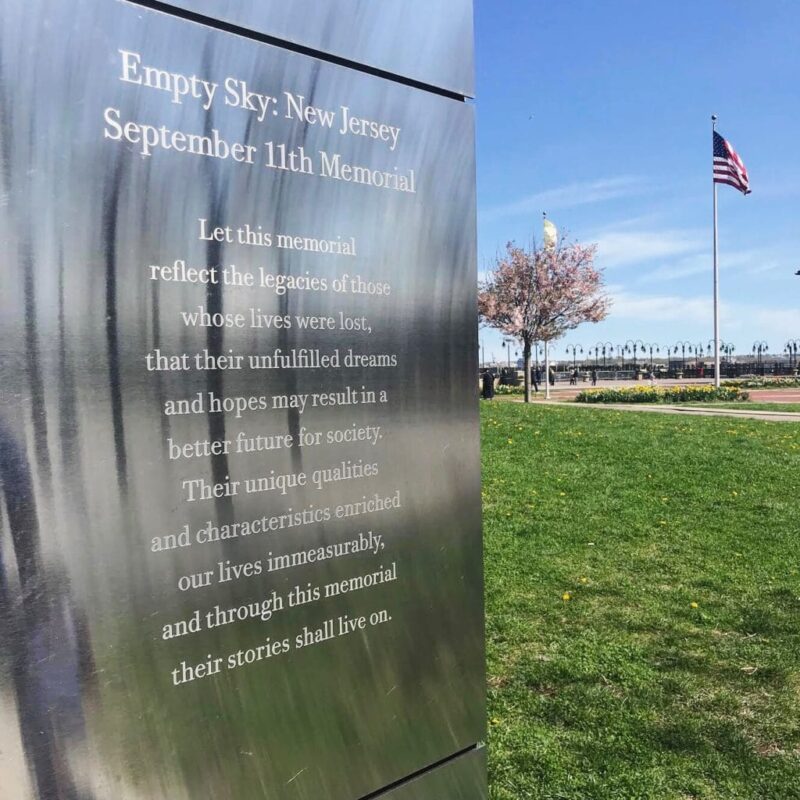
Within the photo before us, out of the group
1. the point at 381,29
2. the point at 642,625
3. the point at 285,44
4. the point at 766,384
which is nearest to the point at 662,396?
the point at 766,384

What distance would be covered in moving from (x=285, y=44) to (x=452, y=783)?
8.12 ft

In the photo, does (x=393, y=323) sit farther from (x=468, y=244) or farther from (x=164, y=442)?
(x=164, y=442)

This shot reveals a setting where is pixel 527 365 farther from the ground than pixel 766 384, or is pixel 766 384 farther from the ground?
pixel 527 365

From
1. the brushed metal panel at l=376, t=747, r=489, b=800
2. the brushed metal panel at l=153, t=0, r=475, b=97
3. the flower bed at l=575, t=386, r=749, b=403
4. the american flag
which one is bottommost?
the brushed metal panel at l=376, t=747, r=489, b=800

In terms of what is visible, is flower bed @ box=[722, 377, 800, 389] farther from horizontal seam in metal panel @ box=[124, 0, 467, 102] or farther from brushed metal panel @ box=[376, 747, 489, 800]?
horizontal seam in metal panel @ box=[124, 0, 467, 102]

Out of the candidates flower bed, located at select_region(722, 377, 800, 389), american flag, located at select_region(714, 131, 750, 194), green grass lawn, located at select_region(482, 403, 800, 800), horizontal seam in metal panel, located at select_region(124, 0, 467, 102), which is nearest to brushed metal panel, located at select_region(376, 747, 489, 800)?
green grass lawn, located at select_region(482, 403, 800, 800)

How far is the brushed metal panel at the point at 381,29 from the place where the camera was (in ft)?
6.77

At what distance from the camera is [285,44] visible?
214 centimetres

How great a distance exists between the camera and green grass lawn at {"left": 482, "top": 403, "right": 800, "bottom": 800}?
3635 millimetres

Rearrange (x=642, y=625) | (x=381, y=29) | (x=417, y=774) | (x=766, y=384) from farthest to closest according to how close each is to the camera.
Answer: (x=766, y=384) → (x=642, y=625) → (x=417, y=774) → (x=381, y=29)

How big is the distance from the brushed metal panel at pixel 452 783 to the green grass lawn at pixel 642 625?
90cm

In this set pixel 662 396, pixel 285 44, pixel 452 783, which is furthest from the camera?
pixel 662 396

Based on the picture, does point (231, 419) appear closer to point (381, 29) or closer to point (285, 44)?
point (285, 44)

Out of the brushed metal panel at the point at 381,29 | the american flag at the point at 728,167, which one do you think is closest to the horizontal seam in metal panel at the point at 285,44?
the brushed metal panel at the point at 381,29
